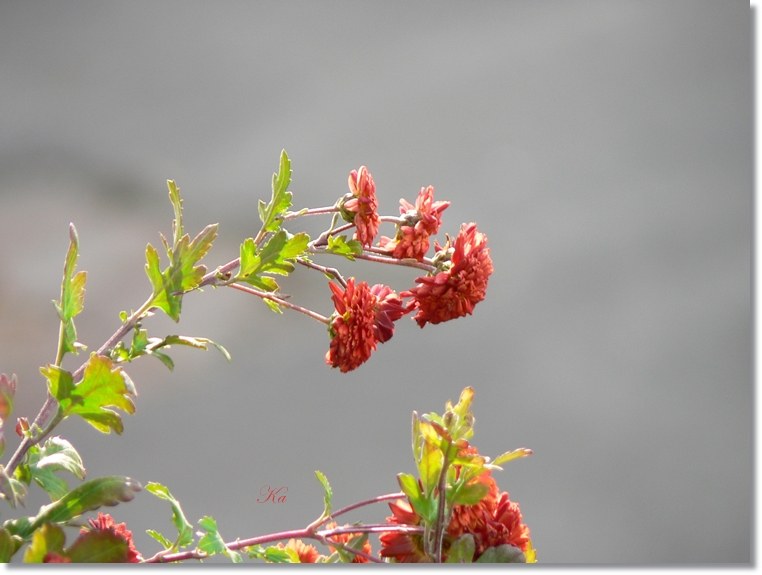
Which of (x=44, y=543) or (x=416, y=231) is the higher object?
(x=416, y=231)

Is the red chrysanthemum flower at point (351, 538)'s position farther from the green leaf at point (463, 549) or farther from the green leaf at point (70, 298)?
the green leaf at point (70, 298)

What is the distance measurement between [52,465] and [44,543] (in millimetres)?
65

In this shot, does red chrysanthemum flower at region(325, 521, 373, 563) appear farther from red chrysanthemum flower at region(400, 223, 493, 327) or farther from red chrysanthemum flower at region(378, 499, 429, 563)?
red chrysanthemum flower at region(400, 223, 493, 327)

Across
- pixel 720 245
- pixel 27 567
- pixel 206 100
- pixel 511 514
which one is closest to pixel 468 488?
pixel 511 514

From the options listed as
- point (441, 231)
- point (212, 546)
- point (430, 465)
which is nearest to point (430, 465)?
point (430, 465)

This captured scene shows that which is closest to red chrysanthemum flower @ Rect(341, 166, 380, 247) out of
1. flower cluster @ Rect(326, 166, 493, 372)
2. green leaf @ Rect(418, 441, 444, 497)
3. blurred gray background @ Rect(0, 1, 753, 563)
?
flower cluster @ Rect(326, 166, 493, 372)

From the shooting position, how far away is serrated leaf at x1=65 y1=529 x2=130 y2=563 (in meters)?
0.27

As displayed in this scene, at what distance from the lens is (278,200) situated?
0.37 meters

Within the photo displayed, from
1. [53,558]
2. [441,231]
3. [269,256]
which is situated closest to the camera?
[53,558]

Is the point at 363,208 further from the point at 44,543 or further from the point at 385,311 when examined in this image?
the point at 44,543

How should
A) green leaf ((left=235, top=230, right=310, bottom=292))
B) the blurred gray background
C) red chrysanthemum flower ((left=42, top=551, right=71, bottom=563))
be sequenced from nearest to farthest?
red chrysanthemum flower ((left=42, top=551, right=71, bottom=563)) → green leaf ((left=235, top=230, right=310, bottom=292)) → the blurred gray background

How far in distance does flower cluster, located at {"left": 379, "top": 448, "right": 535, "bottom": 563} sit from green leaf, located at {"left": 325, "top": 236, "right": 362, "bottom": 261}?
13 centimetres

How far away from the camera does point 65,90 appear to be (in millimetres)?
911

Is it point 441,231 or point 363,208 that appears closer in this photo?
point 363,208
